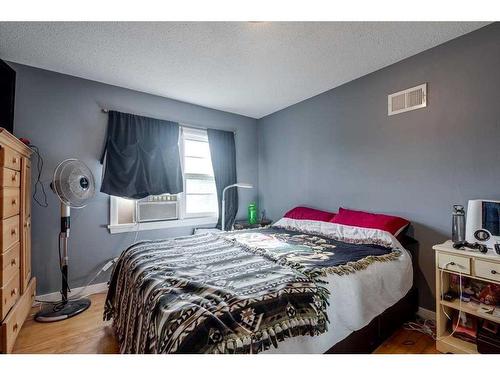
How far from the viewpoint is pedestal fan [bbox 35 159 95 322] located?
2014 millimetres

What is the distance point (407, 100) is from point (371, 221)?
3.84 ft

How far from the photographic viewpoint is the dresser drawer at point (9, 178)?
4.99 ft

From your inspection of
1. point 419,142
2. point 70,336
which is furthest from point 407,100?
point 70,336

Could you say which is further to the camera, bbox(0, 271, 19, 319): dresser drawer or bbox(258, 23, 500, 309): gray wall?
bbox(258, 23, 500, 309): gray wall

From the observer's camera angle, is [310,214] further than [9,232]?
Yes

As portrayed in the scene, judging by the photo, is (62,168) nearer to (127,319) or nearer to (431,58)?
(127,319)

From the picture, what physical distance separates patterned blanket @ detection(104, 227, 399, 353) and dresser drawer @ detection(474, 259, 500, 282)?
0.46m

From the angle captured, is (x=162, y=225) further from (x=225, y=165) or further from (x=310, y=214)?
(x=310, y=214)

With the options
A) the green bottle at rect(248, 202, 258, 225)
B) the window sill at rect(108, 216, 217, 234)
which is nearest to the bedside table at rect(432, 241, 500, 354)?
the green bottle at rect(248, 202, 258, 225)

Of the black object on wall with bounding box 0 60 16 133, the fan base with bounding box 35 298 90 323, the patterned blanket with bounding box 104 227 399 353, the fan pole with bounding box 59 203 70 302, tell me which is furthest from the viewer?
the fan pole with bounding box 59 203 70 302

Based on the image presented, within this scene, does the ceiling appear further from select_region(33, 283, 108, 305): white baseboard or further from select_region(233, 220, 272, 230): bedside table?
select_region(33, 283, 108, 305): white baseboard

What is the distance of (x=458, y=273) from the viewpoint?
1.50 m

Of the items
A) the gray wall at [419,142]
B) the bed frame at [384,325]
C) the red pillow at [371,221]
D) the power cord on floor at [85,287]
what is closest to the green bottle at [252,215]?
the gray wall at [419,142]

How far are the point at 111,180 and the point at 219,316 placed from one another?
2314 millimetres
